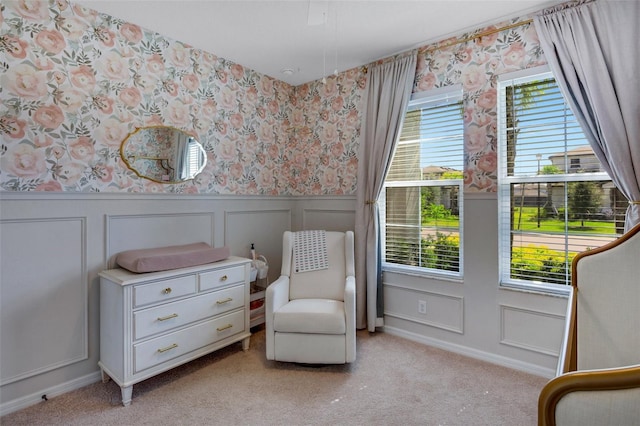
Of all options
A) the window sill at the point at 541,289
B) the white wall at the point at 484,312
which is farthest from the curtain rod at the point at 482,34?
the window sill at the point at 541,289

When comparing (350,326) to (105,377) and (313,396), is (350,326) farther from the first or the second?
(105,377)

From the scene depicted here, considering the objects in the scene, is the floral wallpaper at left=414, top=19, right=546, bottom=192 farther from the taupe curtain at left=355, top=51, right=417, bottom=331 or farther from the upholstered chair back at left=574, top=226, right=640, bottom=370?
the upholstered chair back at left=574, top=226, right=640, bottom=370

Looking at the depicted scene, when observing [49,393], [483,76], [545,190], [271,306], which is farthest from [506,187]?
[49,393]

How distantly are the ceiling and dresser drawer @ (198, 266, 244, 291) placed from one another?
183 cm

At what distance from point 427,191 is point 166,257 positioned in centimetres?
220

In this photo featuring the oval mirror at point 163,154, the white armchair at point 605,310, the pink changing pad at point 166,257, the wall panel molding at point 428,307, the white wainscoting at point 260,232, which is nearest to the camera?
the white armchair at point 605,310

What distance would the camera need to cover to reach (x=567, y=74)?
210cm

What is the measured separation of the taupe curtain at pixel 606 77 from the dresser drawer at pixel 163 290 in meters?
2.85

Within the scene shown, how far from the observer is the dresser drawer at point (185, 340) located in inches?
80.7

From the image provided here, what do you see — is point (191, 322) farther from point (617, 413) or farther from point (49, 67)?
point (617, 413)

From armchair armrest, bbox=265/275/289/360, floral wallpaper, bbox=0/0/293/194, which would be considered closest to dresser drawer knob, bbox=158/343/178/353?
armchair armrest, bbox=265/275/289/360

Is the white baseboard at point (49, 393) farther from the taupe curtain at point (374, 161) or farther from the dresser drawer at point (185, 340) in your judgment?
the taupe curtain at point (374, 161)

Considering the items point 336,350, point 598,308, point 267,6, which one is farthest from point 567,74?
point 336,350

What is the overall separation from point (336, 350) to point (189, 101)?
93.2 inches
